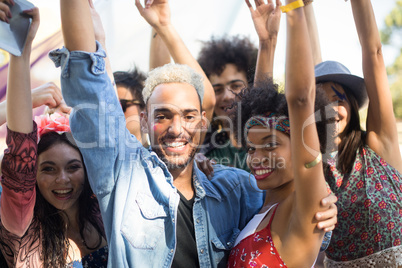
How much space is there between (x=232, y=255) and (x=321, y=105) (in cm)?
86

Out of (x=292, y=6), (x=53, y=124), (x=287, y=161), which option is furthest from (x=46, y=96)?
(x=292, y=6)

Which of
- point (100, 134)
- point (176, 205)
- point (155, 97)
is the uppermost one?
point (155, 97)

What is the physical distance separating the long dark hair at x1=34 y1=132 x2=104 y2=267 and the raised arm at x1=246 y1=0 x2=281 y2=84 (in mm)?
1338

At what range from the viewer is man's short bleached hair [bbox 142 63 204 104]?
7.95ft

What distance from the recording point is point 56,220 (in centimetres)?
227

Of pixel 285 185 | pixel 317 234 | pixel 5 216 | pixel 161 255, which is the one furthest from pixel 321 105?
pixel 5 216

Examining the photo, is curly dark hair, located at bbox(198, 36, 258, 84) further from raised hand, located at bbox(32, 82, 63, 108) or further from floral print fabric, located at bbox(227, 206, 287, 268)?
floral print fabric, located at bbox(227, 206, 287, 268)

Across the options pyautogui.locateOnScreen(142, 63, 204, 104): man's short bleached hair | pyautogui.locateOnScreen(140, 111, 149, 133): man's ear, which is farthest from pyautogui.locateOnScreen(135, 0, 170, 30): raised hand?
pyautogui.locateOnScreen(140, 111, 149, 133): man's ear

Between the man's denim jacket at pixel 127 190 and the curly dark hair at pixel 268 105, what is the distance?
1.51 ft

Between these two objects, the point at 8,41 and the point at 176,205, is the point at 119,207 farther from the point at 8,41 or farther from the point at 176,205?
the point at 8,41

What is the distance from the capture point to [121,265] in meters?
1.86

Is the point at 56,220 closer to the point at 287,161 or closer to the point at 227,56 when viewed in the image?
the point at 287,161

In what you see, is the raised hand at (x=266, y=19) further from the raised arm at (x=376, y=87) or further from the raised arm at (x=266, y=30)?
the raised arm at (x=376, y=87)

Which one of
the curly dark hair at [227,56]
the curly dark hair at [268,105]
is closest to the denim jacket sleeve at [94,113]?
the curly dark hair at [268,105]
